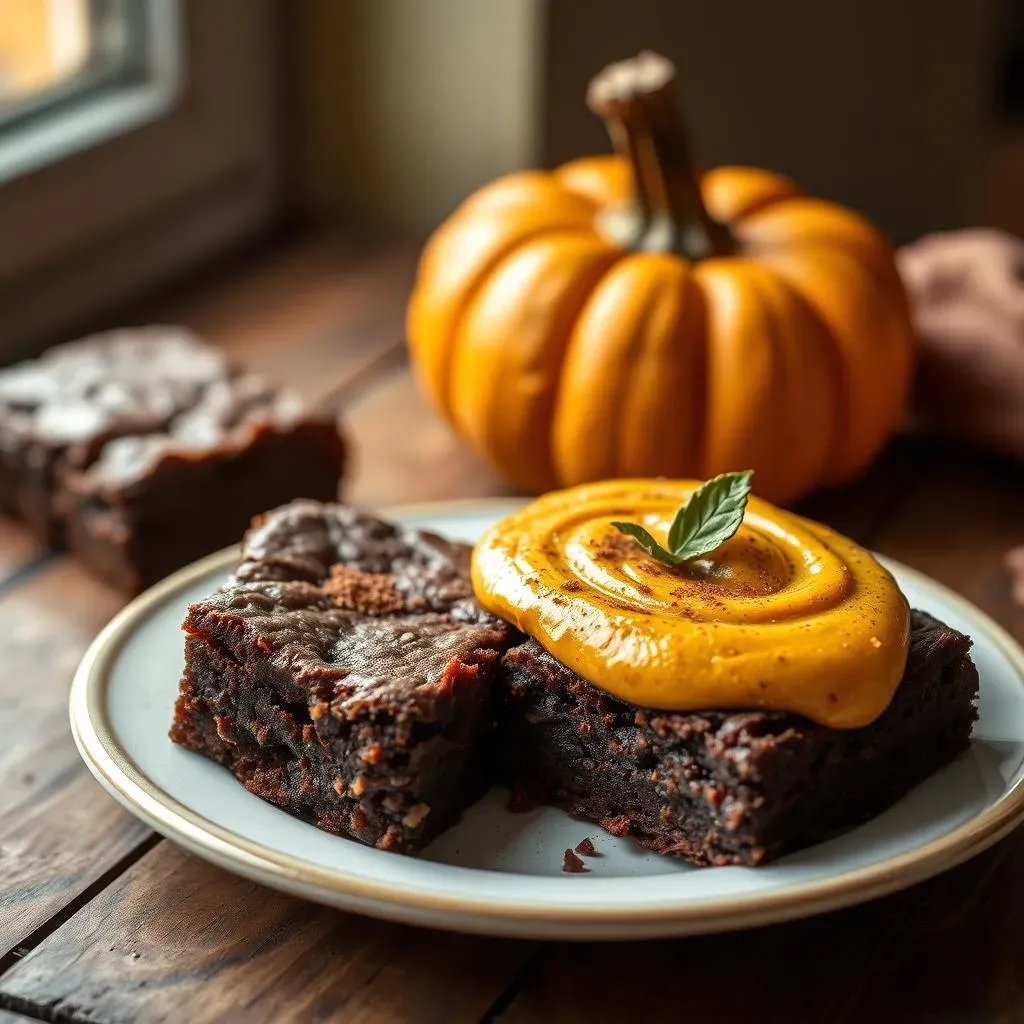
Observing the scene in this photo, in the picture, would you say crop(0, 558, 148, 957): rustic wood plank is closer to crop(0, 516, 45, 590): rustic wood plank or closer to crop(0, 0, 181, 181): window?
crop(0, 516, 45, 590): rustic wood plank

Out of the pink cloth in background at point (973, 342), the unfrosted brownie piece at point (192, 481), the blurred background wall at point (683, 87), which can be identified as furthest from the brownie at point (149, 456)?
the blurred background wall at point (683, 87)

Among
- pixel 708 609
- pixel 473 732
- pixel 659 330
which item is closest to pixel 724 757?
pixel 708 609

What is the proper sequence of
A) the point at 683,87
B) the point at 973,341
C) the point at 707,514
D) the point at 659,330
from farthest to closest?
the point at 683,87
the point at 973,341
the point at 659,330
the point at 707,514

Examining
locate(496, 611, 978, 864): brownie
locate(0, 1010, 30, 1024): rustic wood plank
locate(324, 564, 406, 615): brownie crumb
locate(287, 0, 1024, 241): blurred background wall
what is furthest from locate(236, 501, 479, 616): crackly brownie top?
locate(287, 0, 1024, 241): blurred background wall

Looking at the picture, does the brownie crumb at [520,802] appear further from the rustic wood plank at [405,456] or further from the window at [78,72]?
the window at [78,72]

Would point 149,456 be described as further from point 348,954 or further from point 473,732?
point 348,954

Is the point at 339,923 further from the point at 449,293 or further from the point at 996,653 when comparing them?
the point at 449,293
